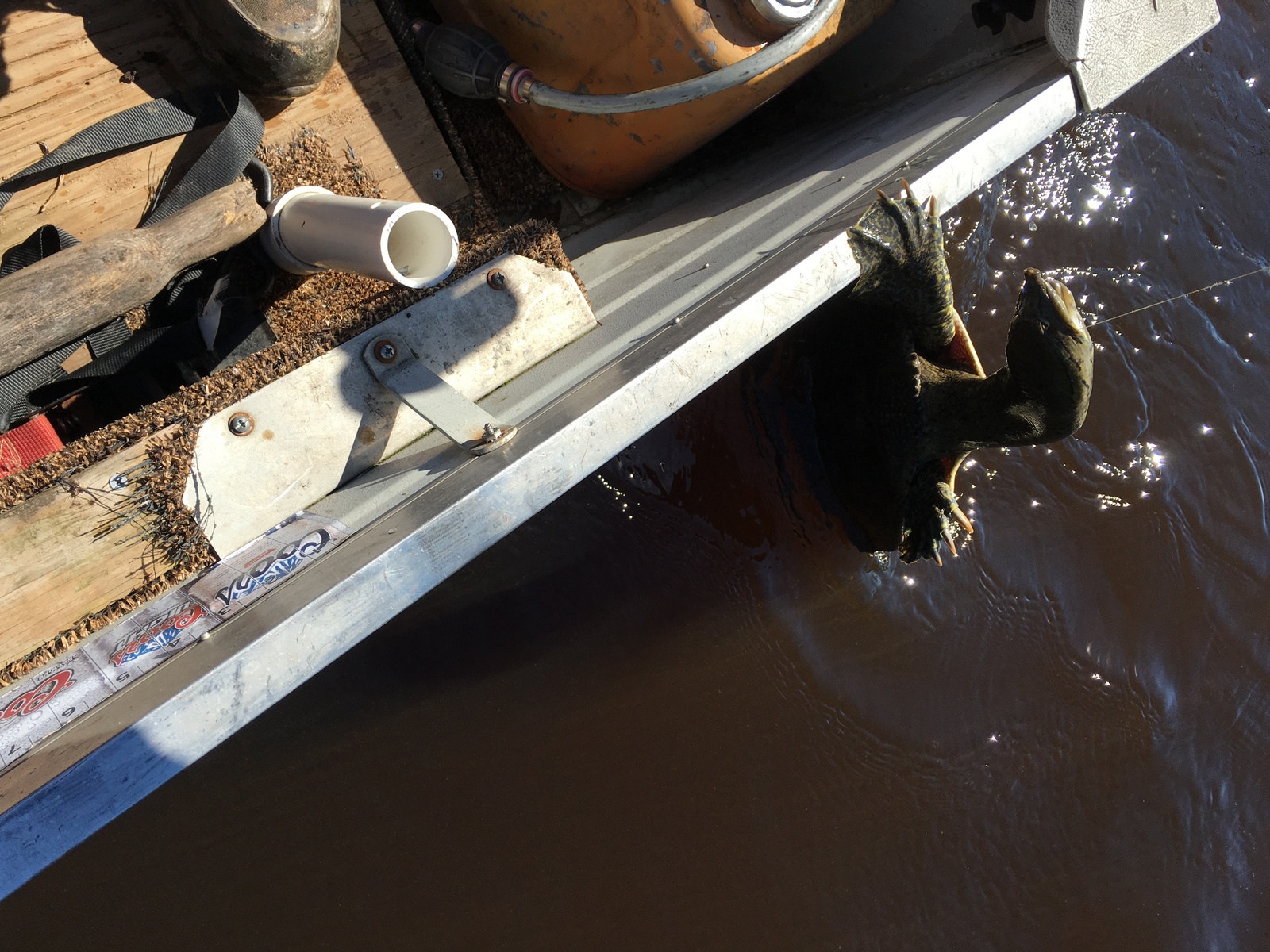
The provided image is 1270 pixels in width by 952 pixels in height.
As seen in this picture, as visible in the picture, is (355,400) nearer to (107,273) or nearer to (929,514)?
(107,273)

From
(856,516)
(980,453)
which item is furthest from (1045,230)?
(856,516)

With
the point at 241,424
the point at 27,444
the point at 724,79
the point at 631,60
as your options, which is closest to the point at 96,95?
the point at 27,444

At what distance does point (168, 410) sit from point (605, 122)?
136 cm

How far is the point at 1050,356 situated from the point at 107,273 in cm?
223

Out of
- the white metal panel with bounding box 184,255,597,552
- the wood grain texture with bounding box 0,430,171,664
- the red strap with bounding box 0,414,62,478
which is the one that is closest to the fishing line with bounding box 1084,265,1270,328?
the white metal panel with bounding box 184,255,597,552

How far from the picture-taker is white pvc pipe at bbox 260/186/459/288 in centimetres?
161

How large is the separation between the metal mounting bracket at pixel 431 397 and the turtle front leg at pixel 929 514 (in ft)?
5.03

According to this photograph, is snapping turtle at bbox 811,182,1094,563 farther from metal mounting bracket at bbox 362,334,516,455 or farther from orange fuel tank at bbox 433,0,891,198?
metal mounting bracket at bbox 362,334,516,455

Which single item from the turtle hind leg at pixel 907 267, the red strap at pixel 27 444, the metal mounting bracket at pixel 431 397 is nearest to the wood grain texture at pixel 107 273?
the red strap at pixel 27 444

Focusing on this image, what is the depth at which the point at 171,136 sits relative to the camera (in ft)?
6.36

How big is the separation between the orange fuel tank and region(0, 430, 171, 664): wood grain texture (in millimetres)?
1388

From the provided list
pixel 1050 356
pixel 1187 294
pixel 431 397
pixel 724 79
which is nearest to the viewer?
pixel 431 397

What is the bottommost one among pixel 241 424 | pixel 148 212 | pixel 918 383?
pixel 918 383

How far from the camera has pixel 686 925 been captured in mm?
2678
